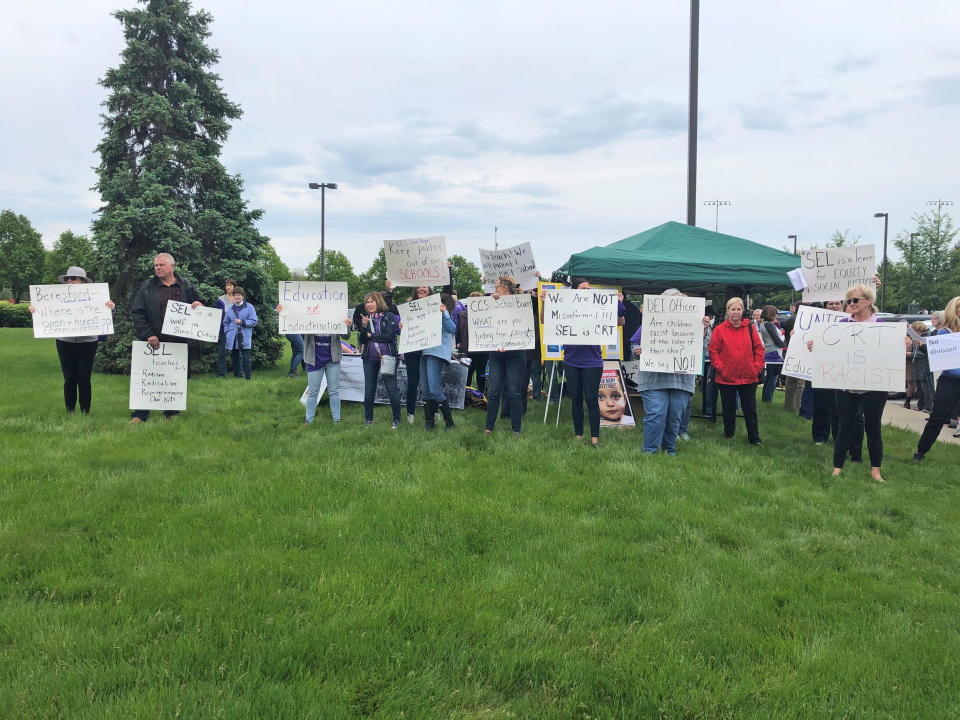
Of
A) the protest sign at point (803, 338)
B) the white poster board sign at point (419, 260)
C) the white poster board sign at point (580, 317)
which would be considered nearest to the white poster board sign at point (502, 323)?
the white poster board sign at point (580, 317)

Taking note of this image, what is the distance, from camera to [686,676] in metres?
2.83

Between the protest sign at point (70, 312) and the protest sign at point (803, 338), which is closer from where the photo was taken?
the protest sign at point (803, 338)

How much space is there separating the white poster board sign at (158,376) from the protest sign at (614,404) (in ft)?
18.6

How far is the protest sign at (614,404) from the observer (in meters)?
8.90

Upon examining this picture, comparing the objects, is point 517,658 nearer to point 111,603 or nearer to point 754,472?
point 111,603

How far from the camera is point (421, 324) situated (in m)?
7.80

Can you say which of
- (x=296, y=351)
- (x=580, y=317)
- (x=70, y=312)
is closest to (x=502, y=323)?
(x=580, y=317)

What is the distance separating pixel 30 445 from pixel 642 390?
21.8 ft

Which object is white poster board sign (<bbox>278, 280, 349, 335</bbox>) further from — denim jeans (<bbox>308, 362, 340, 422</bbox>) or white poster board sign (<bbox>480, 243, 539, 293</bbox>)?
white poster board sign (<bbox>480, 243, 539, 293</bbox>)

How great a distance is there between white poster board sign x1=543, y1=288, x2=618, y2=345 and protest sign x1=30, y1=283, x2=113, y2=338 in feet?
17.6

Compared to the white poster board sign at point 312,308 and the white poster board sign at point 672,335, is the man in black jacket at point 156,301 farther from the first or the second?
the white poster board sign at point 672,335

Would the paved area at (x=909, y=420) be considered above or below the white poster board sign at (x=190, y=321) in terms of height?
below

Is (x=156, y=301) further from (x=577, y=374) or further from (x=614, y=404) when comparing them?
(x=614, y=404)

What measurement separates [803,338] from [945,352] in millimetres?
1427
